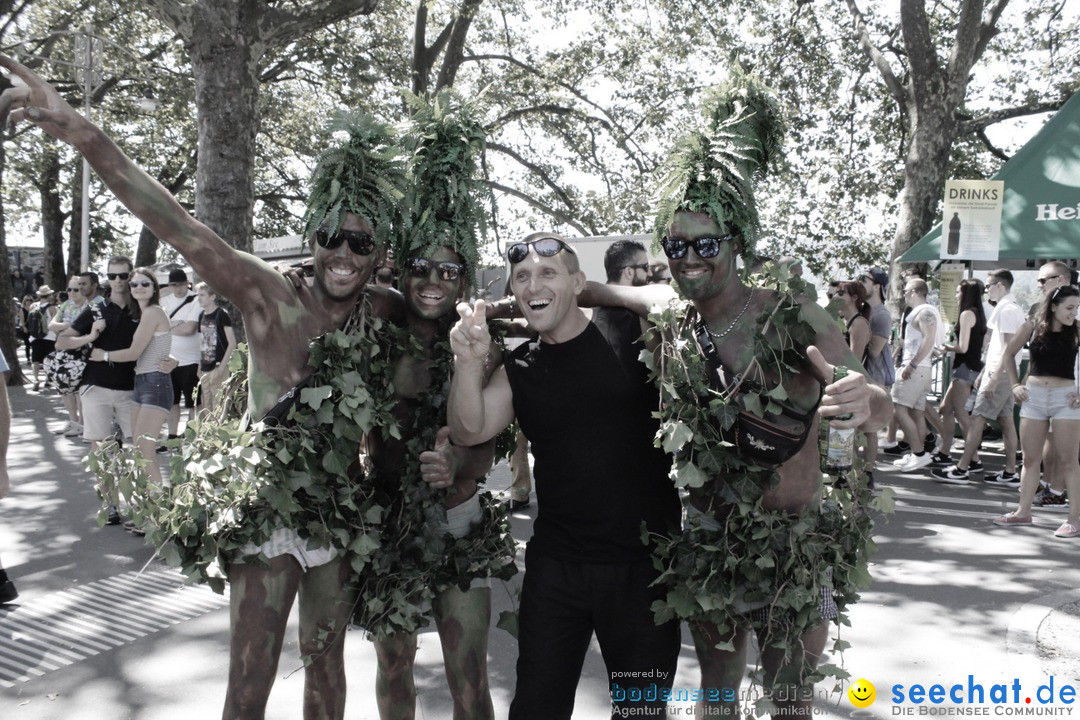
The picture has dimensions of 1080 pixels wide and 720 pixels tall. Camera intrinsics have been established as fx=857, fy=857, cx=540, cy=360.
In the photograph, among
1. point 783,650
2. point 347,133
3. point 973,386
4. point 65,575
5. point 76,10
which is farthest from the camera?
point 76,10

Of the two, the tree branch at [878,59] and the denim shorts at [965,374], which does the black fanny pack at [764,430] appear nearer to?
the denim shorts at [965,374]

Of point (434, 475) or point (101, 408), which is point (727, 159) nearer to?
point (434, 475)

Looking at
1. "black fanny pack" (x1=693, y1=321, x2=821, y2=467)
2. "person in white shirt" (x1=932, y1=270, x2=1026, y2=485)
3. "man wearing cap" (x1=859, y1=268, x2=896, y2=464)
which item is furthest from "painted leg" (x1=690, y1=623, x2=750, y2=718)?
"man wearing cap" (x1=859, y1=268, x2=896, y2=464)

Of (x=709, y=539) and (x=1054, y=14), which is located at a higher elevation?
(x=1054, y=14)

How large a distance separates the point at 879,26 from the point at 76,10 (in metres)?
18.1

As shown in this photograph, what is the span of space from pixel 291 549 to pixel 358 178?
137 cm

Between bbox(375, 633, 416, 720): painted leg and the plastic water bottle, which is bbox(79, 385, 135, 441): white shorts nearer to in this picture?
bbox(375, 633, 416, 720): painted leg

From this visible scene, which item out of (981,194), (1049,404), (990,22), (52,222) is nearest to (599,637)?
(1049,404)

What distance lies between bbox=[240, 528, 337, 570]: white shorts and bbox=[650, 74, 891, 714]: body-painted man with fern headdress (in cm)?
121

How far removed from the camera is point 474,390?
2.87 meters

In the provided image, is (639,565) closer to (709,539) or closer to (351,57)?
(709,539)

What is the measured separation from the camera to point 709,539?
2854 millimetres

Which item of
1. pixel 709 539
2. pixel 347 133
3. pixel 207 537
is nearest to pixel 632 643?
pixel 709 539

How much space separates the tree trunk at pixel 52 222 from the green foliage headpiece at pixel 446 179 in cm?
2767
